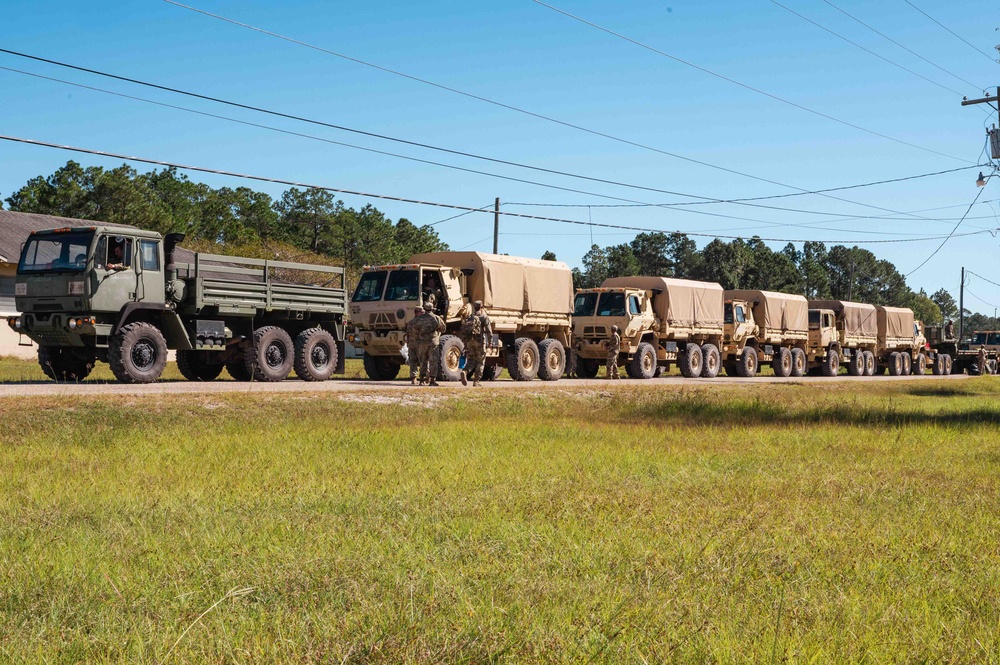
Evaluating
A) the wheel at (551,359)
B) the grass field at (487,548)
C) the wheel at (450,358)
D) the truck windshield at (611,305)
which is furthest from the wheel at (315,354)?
the truck windshield at (611,305)

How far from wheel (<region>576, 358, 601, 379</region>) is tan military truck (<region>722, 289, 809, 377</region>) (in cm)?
729

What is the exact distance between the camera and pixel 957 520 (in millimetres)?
7223

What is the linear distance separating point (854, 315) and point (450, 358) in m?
27.5

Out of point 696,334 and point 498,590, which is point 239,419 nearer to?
point 498,590

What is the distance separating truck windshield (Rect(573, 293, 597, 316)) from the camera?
30.7 m

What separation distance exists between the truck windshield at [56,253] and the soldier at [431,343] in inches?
251

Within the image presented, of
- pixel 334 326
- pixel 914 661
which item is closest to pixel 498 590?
pixel 914 661

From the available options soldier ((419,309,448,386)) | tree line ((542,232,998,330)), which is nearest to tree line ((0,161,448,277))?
tree line ((542,232,998,330))

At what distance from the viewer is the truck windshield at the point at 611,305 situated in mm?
30047

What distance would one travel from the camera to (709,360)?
34281mm

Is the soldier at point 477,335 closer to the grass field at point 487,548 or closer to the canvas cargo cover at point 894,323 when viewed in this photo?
the grass field at point 487,548

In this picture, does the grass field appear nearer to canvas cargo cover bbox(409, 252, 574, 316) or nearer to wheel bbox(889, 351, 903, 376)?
canvas cargo cover bbox(409, 252, 574, 316)

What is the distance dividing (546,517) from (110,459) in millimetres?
5100

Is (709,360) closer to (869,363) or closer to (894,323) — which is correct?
(869,363)
